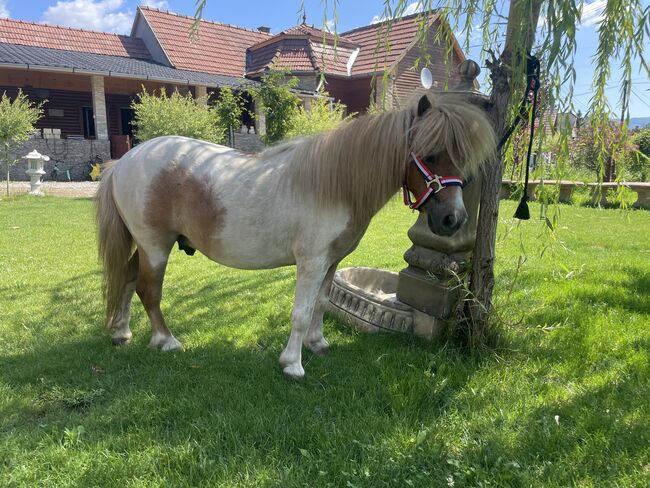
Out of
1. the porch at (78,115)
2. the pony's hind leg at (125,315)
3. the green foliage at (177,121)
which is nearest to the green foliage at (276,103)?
the green foliage at (177,121)

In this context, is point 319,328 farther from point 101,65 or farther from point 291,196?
point 101,65

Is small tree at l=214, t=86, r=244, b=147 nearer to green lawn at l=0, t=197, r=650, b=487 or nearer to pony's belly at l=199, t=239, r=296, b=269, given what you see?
green lawn at l=0, t=197, r=650, b=487

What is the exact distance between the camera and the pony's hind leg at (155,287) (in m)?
3.16

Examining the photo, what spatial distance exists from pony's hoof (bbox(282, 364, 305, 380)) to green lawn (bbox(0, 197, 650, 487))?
3.0 inches

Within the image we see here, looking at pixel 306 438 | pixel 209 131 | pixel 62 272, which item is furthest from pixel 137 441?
pixel 209 131

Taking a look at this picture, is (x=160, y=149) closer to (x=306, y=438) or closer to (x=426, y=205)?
(x=426, y=205)

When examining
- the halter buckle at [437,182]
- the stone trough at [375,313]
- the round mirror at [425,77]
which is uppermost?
the round mirror at [425,77]

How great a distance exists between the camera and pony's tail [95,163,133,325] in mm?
3248

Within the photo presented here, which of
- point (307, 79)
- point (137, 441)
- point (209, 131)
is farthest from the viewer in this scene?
point (307, 79)

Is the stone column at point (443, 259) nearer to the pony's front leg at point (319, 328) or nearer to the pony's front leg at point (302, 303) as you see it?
the pony's front leg at point (319, 328)

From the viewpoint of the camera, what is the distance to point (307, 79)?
20828 millimetres

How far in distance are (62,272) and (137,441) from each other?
3936mm

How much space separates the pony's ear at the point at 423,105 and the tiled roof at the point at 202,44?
21.2 meters

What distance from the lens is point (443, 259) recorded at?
3238mm
